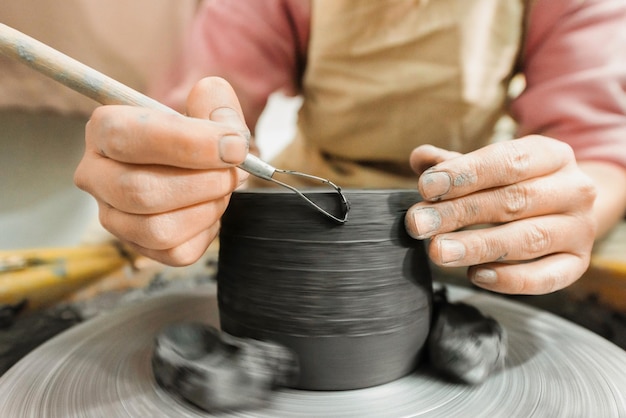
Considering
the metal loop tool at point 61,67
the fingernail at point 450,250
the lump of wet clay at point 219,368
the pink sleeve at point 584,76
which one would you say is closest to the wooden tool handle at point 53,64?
the metal loop tool at point 61,67

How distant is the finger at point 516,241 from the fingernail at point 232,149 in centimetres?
25

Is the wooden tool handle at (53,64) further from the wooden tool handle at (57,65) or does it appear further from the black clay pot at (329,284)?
the black clay pot at (329,284)

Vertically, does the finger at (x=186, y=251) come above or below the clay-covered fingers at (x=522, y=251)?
above

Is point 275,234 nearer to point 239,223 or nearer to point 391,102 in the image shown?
point 239,223

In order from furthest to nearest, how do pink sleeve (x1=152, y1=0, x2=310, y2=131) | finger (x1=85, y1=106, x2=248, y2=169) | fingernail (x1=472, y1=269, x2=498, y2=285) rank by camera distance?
pink sleeve (x1=152, y1=0, x2=310, y2=131), fingernail (x1=472, y1=269, x2=498, y2=285), finger (x1=85, y1=106, x2=248, y2=169)

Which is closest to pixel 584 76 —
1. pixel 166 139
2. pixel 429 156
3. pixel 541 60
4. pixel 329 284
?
pixel 541 60

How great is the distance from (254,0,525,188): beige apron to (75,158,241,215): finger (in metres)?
0.64

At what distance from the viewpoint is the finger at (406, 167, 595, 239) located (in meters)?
0.54

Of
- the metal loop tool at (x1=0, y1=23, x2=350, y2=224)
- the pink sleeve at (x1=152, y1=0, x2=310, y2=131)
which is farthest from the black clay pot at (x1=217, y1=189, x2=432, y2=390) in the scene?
the pink sleeve at (x1=152, y1=0, x2=310, y2=131)

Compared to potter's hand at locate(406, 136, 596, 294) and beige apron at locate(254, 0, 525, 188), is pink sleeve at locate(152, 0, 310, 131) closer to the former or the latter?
beige apron at locate(254, 0, 525, 188)

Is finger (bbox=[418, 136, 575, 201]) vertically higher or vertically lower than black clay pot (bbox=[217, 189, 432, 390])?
higher

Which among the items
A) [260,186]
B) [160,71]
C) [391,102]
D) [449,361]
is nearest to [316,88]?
[391,102]

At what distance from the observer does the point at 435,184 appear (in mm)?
524

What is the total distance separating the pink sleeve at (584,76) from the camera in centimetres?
90
